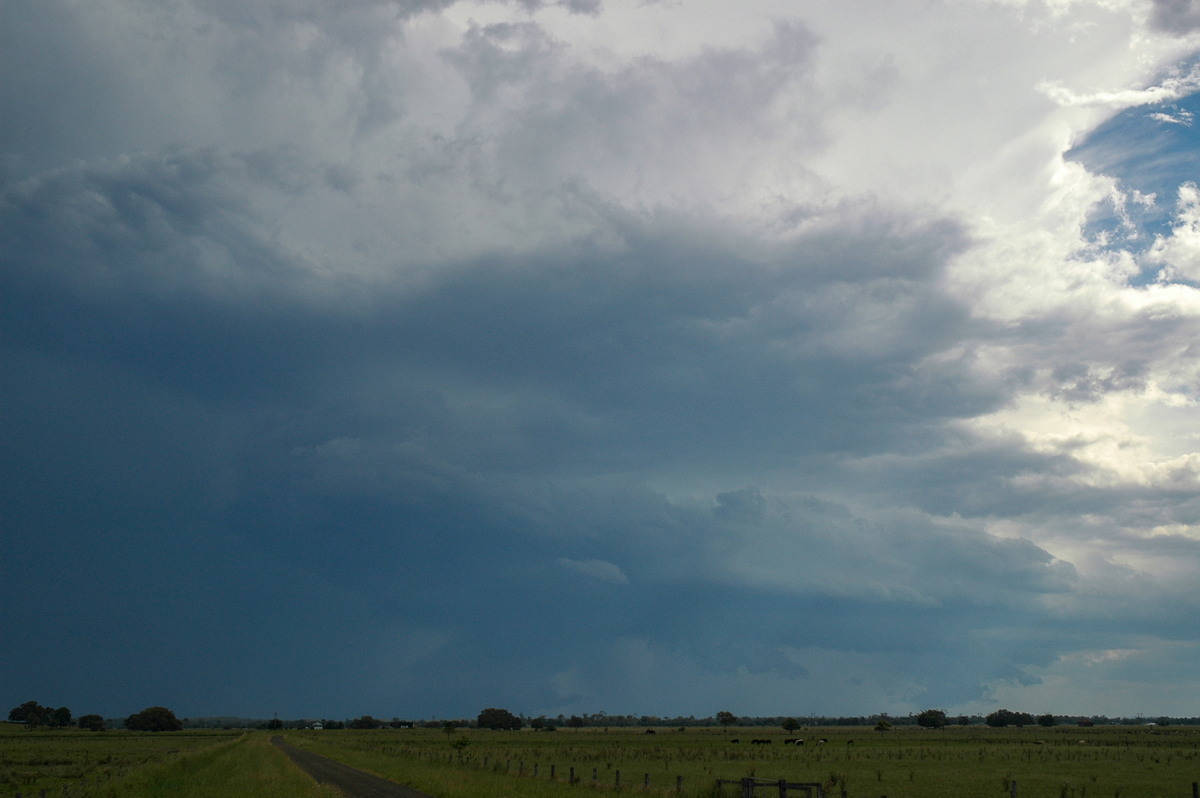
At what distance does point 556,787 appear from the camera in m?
37.8

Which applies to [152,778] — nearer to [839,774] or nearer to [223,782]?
[223,782]

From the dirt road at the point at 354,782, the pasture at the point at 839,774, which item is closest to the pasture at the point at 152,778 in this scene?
the dirt road at the point at 354,782

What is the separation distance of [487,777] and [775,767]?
25.1m

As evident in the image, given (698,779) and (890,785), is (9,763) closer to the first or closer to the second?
(698,779)

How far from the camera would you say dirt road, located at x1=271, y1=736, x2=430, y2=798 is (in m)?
36.4

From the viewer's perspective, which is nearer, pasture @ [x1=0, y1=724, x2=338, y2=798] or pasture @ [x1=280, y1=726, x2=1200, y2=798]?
pasture @ [x1=0, y1=724, x2=338, y2=798]

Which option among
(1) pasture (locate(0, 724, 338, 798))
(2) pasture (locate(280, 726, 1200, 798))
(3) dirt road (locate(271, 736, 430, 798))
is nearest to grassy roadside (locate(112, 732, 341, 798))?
(1) pasture (locate(0, 724, 338, 798))

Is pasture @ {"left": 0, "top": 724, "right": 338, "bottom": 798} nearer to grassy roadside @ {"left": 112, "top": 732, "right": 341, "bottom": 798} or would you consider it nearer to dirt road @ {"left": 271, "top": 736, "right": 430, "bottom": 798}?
grassy roadside @ {"left": 112, "top": 732, "right": 341, "bottom": 798}

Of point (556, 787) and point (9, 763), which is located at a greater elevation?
point (556, 787)

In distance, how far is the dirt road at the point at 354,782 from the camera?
3641 centimetres

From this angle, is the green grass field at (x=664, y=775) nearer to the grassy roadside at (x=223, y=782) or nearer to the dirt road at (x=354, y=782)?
the grassy roadside at (x=223, y=782)

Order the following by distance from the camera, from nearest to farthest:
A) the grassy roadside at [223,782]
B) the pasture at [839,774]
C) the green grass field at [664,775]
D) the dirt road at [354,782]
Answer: the dirt road at [354,782] → the grassy roadside at [223,782] → the green grass field at [664,775] → the pasture at [839,774]

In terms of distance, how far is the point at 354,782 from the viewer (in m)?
43.0

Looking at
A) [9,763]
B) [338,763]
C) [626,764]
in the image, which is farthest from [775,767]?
[9,763]
